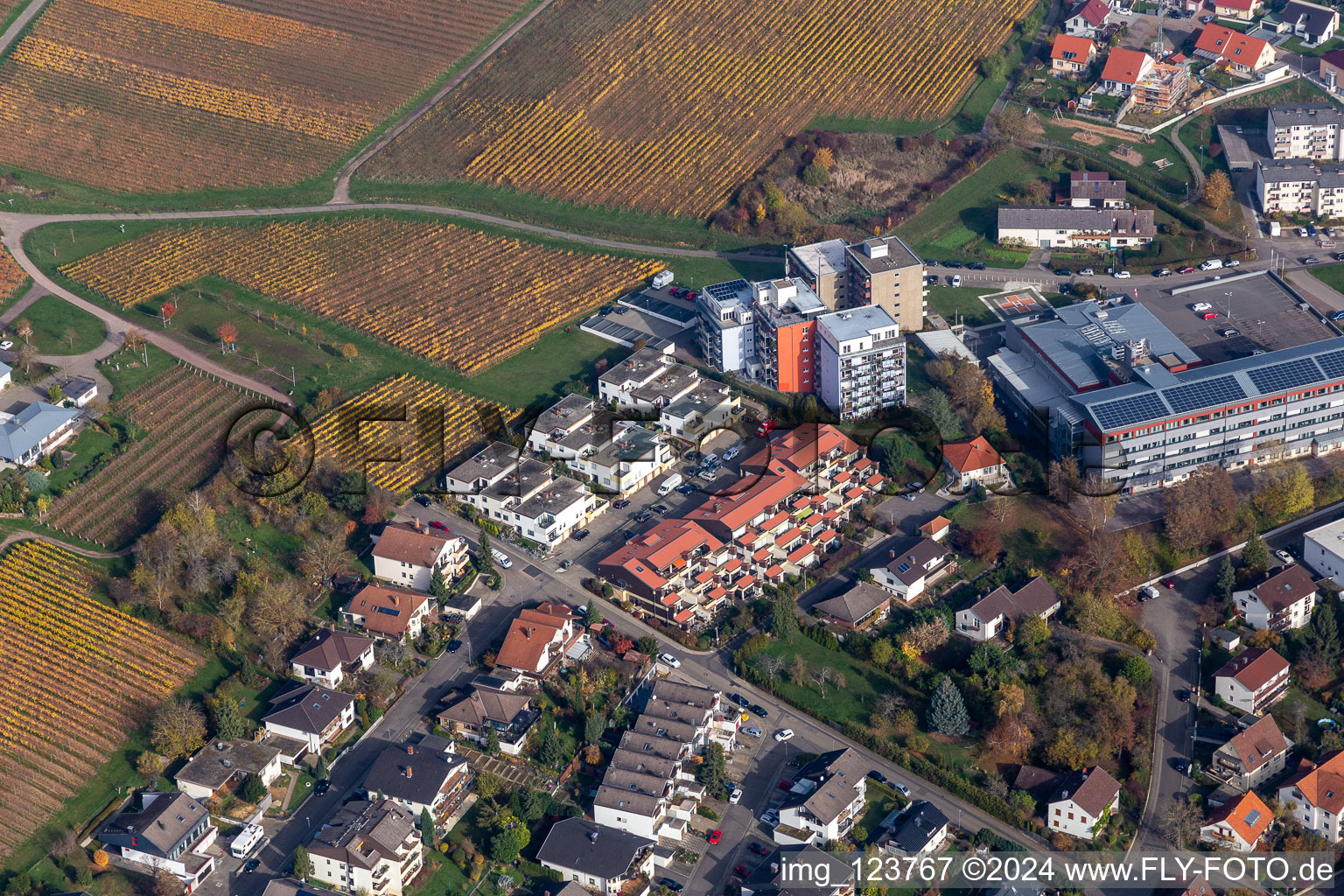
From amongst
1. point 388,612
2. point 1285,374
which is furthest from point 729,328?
point 1285,374

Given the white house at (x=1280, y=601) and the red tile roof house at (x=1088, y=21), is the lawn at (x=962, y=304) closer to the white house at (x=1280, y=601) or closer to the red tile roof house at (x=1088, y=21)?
the white house at (x=1280, y=601)

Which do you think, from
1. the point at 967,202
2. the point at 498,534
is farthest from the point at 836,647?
the point at 967,202

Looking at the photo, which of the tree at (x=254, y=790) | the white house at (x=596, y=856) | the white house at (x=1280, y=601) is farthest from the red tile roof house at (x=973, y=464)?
the tree at (x=254, y=790)

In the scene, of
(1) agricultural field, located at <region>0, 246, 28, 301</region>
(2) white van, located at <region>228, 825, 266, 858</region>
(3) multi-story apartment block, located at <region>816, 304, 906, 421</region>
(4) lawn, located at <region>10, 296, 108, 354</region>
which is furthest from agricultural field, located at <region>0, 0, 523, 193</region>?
(2) white van, located at <region>228, 825, 266, 858</region>

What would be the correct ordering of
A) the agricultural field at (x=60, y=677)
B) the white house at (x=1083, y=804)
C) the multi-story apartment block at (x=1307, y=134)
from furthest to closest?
the multi-story apartment block at (x=1307, y=134) < the agricultural field at (x=60, y=677) < the white house at (x=1083, y=804)

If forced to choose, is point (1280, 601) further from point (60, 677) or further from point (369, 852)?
point (60, 677)

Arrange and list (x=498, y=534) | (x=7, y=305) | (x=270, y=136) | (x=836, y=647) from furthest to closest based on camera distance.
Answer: (x=270, y=136)
(x=7, y=305)
(x=498, y=534)
(x=836, y=647)

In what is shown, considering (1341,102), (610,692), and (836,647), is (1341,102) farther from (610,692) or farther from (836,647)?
(610,692)
